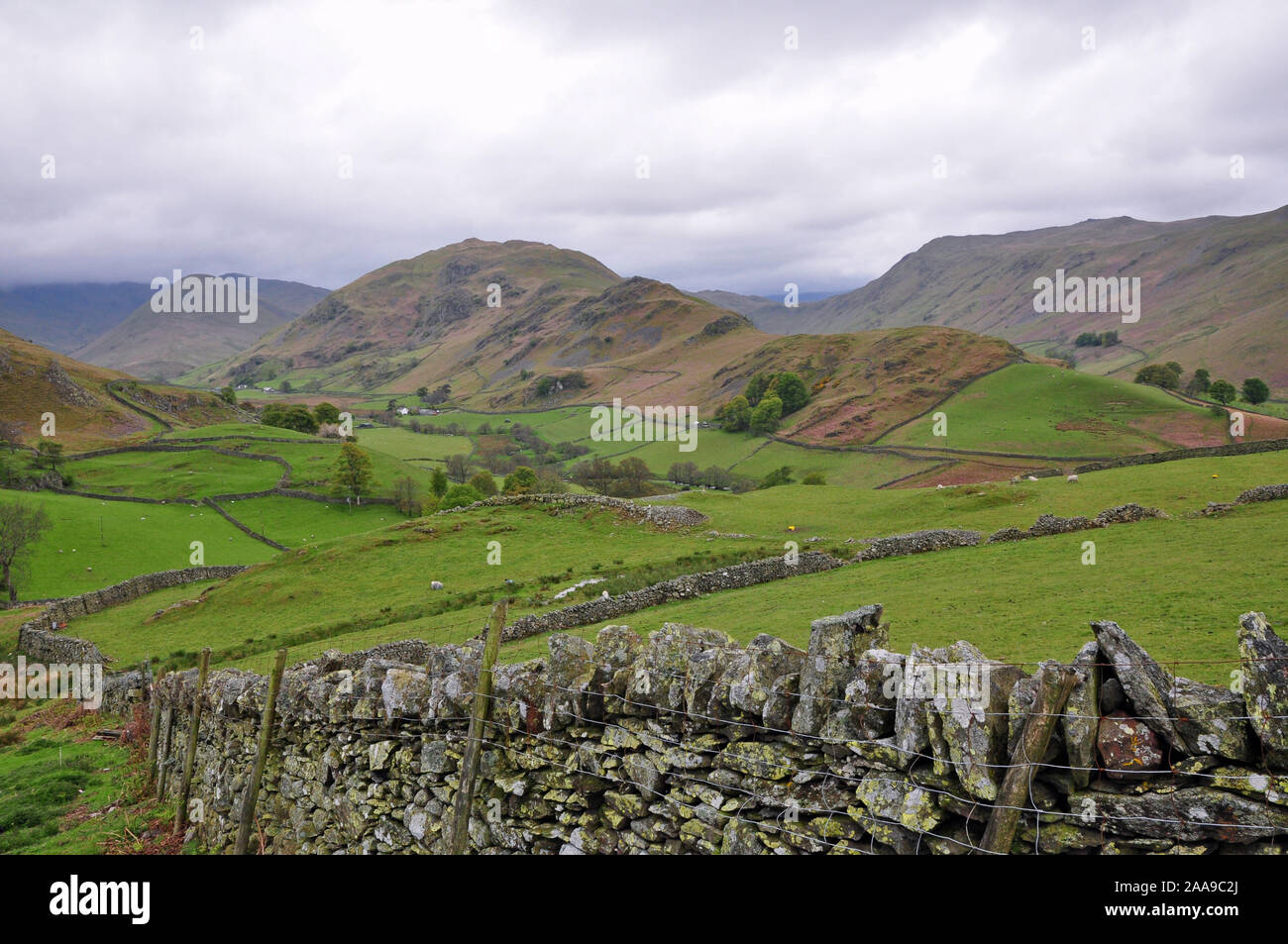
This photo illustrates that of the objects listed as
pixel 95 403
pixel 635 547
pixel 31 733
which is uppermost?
pixel 95 403

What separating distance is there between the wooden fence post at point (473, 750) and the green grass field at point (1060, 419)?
95027 mm

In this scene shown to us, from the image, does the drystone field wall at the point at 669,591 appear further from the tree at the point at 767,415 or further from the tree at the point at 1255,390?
the tree at the point at 1255,390

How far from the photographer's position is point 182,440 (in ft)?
375

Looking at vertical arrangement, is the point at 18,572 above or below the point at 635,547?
below

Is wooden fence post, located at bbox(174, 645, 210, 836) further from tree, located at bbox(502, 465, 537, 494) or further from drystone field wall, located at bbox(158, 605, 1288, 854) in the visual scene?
tree, located at bbox(502, 465, 537, 494)

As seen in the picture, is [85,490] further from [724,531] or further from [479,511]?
[724,531]

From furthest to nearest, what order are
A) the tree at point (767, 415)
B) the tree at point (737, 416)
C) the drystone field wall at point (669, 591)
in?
the tree at point (737, 416) < the tree at point (767, 415) < the drystone field wall at point (669, 591)

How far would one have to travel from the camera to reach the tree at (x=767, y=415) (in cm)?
13538

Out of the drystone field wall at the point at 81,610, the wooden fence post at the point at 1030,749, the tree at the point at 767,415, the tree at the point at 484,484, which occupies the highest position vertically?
the tree at the point at 767,415

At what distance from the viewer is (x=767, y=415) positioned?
449 feet

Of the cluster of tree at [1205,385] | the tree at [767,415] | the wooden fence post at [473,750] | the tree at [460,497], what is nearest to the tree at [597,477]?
the tree at [460,497]

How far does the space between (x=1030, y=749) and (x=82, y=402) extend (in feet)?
599
